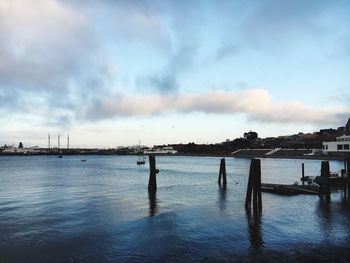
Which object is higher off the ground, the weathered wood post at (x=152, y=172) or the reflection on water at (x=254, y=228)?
the weathered wood post at (x=152, y=172)

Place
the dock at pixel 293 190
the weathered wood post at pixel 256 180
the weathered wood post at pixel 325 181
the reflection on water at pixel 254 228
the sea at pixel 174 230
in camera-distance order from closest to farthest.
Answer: the sea at pixel 174 230 < the reflection on water at pixel 254 228 < the weathered wood post at pixel 256 180 < the weathered wood post at pixel 325 181 < the dock at pixel 293 190

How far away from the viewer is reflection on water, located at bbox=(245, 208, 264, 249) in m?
19.3

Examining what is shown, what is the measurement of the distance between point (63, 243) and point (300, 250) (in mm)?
11867

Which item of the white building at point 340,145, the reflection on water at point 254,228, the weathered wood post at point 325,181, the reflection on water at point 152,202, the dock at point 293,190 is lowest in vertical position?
the reflection on water at point 254,228

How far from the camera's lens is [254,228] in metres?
22.6

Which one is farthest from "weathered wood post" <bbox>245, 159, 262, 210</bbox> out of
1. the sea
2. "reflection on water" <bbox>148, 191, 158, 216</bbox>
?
"reflection on water" <bbox>148, 191, 158, 216</bbox>

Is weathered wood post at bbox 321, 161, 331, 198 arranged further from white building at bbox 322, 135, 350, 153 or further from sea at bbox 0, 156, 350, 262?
white building at bbox 322, 135, 350, 153

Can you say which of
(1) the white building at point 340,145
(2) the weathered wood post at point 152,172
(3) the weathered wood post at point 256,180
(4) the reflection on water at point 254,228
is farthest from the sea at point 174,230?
(1) the white building at point 340,145

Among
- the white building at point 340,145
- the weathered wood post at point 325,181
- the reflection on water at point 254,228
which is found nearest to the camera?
the reflection on water at point 254,228

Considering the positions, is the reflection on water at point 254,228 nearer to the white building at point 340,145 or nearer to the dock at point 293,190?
the dock at point 293,190

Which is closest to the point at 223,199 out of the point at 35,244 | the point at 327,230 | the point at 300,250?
the point at 327,230

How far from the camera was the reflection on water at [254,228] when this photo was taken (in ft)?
63.3

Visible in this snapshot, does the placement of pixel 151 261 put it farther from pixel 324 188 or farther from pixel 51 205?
pixel 324 188

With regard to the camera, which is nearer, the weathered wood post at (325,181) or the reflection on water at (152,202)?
the reflection on water at (152,202)
